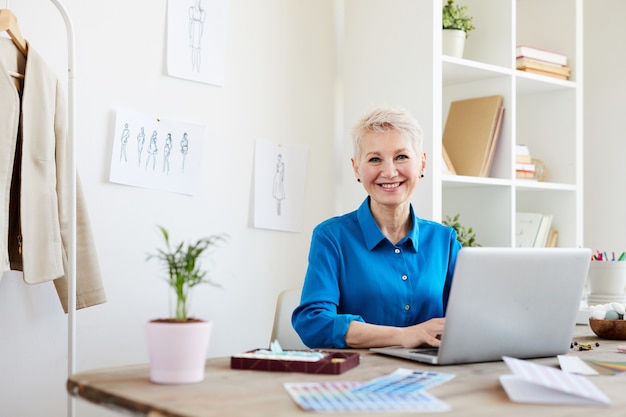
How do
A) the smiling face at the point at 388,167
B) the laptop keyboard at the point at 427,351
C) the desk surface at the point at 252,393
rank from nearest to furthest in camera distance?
the desk surface at the point at 252,393 → the laptop keyboard at the point at 427,351 → the smiling face at the point at 388,167

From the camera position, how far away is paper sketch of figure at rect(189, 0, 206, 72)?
282 centimetres

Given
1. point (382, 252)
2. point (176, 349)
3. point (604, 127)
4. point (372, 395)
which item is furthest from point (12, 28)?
point (604, 127)

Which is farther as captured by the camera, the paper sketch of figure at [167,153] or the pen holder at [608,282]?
the pen holder at [608,282]

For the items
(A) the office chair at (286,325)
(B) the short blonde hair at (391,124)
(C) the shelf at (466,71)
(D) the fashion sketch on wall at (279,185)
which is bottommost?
(A) the office chair at (286,325)

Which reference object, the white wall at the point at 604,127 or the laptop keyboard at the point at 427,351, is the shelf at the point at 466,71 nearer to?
the white wall at the point at 604,127

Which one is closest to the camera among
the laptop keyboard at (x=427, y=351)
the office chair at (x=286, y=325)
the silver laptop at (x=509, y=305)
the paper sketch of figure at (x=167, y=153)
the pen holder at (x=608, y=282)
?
the silver laptop at (x=509, y=305)

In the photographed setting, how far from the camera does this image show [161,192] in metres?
2.74

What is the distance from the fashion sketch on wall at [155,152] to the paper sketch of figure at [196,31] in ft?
0.77

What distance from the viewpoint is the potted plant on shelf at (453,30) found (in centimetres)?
317

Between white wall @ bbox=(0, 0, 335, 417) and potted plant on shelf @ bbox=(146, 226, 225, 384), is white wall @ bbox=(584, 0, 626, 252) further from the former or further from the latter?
potted plant on shelf @ bbox=(146, 226, 225, 384)

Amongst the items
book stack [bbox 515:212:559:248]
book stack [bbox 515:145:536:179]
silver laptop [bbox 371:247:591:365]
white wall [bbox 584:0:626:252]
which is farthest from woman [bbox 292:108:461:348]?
white wall [bbox 584:0:626:252]

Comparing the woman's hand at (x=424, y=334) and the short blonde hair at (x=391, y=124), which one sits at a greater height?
the short blonde hair at (x=391, y=124)

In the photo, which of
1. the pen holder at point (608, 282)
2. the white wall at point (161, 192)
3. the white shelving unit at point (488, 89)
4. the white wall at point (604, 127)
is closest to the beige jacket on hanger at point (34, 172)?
the white wall at point (161, 192)

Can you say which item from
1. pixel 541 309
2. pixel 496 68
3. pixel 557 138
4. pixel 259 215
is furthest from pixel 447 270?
pixel 557 138
